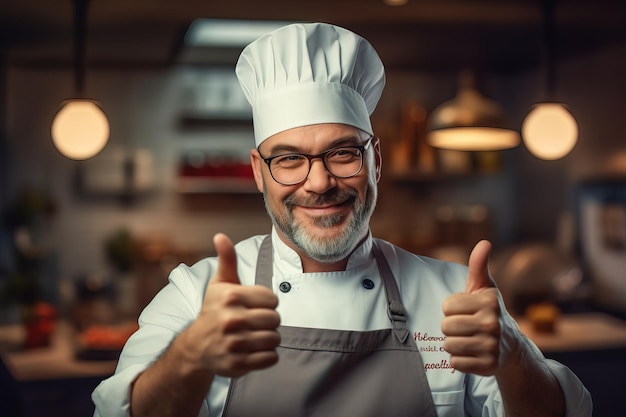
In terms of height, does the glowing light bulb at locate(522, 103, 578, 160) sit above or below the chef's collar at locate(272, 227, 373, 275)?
above

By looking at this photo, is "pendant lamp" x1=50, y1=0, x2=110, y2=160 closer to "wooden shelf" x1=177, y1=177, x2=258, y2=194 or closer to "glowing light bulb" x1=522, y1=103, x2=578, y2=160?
"glowing light bulb" x1=522, y1=103, x2=578, y2=160

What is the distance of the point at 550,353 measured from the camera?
369 cm

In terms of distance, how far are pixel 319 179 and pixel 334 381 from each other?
17.5 inches

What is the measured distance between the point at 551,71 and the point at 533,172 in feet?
8.51

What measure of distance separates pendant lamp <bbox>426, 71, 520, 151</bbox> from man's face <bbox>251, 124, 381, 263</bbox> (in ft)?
5.94

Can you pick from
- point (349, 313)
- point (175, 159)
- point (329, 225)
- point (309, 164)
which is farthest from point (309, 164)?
point (175, 159)

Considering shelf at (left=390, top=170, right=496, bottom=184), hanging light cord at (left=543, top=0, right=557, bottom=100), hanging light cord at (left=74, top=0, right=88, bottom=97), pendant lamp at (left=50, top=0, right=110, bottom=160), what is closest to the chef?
pendant lamp at (left=50, top=0, right=110, bottom=160)

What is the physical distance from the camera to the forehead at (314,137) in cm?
165

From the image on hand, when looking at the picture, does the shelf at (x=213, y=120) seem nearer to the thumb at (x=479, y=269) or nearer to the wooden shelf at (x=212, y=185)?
the wooden shelf at (x=212, y=185)

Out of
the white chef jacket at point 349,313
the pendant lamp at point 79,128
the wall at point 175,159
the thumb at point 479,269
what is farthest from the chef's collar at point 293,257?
the wall at point 175,159

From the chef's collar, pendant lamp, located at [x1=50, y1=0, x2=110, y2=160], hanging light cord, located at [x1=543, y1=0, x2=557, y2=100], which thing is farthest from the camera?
hanging light cord, located at [x1=543, y1=0, x2=557, y2=100]

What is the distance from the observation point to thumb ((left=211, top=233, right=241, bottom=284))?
4.18ft

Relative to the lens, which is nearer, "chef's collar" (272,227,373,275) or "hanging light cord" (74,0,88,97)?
"chef's collar" (272,227,373,275)

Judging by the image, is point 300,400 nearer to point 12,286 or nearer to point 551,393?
point 551,393
